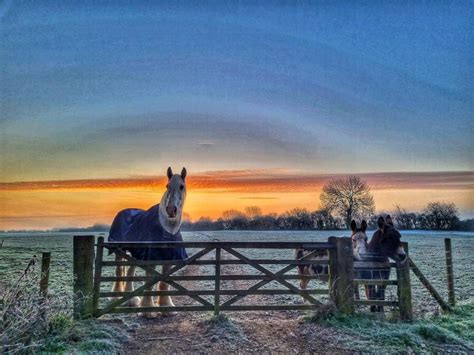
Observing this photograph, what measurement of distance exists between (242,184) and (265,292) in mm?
3075

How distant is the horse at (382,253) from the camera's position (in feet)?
19.1

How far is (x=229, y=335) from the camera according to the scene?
4570mm

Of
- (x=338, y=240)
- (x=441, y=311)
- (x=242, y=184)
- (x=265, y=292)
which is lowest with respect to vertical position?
(x=441, y=311)

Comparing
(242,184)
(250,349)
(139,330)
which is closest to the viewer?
(250,349)

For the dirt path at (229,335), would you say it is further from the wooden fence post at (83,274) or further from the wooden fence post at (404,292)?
the wooden fence post at (404,292)

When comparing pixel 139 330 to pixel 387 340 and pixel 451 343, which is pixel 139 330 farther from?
pixel 451 343

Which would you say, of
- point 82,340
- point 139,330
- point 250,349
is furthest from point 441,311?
point 82,340

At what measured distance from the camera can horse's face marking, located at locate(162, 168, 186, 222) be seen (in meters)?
5.69

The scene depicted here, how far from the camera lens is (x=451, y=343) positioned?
4492 mm

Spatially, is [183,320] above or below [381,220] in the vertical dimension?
below

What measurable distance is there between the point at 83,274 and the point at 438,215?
8.04 metres

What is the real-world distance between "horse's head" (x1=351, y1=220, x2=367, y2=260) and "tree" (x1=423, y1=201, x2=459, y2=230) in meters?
2.97

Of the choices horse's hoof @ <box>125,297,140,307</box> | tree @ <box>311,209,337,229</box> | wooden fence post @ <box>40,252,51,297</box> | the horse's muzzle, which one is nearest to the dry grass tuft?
wooden fence post @ <box>40,252,51,297</box>

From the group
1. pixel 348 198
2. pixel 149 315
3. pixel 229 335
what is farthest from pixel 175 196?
pixel 348 198
